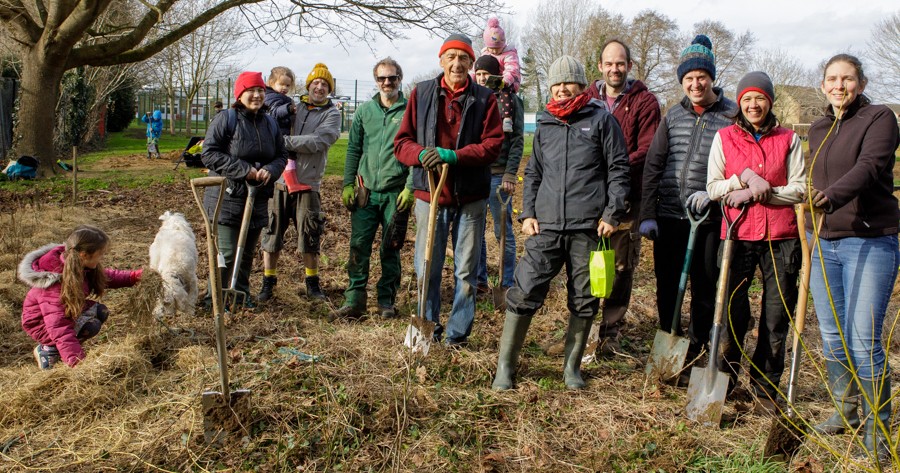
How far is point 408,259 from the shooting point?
312 inches

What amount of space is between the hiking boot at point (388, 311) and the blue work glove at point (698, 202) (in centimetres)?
254

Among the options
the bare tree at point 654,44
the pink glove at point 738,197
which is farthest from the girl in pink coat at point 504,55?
the bare tree at point 654,44

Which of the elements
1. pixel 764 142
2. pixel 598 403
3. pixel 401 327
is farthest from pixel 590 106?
pixel 401 327

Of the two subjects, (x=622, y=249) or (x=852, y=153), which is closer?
(x=852, y=153)

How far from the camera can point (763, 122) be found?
12.5 ft

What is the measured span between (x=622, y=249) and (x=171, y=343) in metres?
3.24

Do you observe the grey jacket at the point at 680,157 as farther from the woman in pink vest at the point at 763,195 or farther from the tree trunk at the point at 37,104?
the tree trunk at the point at 37,104

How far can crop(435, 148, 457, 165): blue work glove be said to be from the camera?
4.35 metres

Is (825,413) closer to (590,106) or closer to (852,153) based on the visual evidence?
(852,153)

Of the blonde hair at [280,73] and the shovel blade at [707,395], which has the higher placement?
the blonde hair at [280,73]

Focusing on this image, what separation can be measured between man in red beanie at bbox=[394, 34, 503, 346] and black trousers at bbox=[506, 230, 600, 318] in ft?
1.65

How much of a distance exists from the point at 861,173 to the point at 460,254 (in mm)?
2372

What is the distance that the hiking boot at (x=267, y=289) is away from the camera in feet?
19.7

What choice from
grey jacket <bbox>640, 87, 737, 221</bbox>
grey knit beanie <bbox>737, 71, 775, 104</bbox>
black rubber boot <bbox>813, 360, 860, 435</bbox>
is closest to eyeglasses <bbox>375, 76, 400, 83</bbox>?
grey jacket <bbox>640, 87, 737, 221</bbox>
